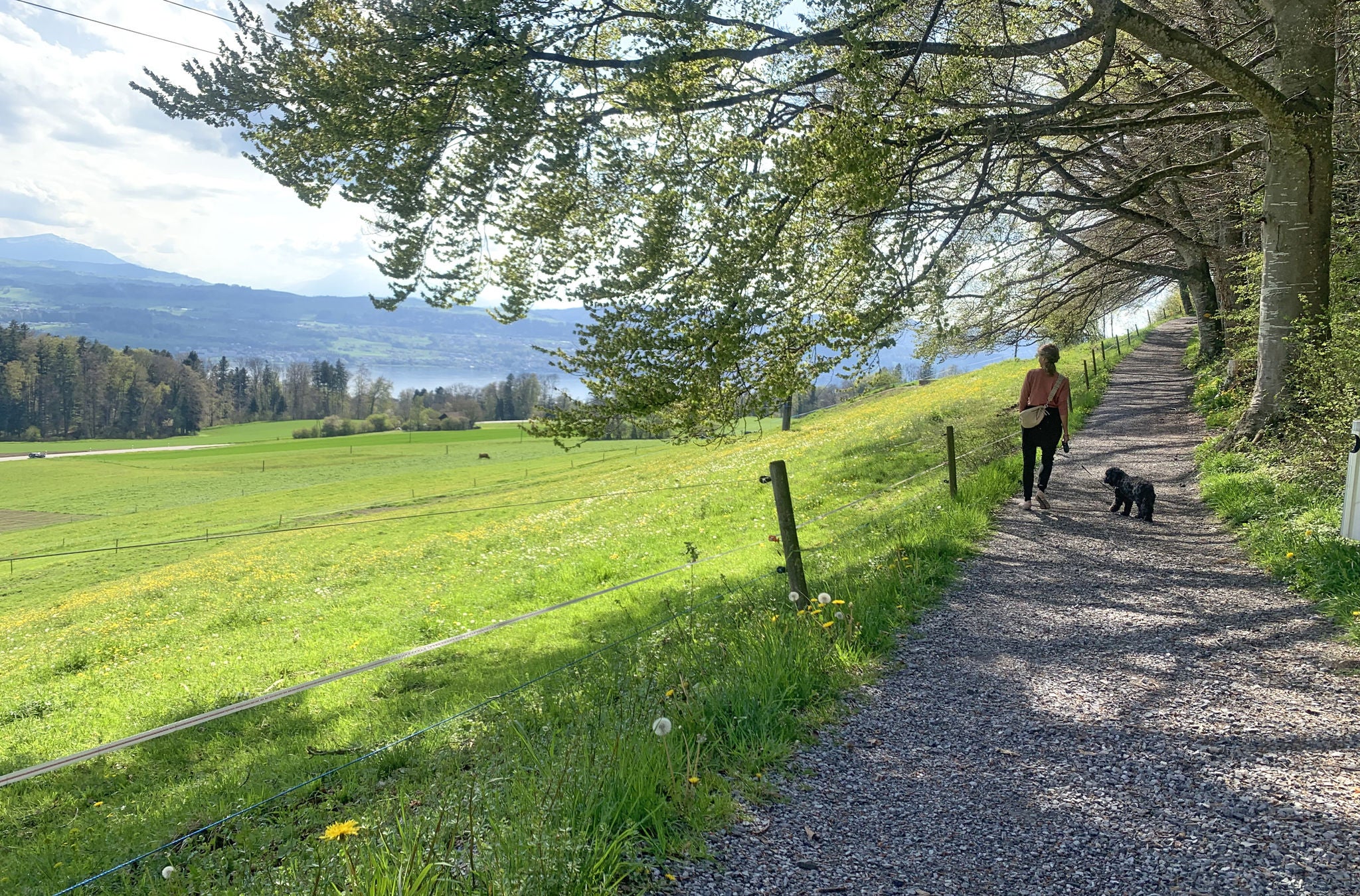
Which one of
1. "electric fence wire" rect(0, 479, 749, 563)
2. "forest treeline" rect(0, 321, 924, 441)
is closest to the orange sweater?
"electric fence wire" rect(0, 479, 749, 563)

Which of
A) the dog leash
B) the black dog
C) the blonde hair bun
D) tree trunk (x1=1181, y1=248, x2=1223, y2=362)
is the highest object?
tree trunk (x1=1181, y1=248, x2=1223, y2=362)

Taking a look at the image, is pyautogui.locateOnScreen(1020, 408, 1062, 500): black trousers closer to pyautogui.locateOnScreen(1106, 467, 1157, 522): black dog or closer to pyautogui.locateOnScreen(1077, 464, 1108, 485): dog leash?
pyautogui.locateOnScreen(1106, 467, 1157, 522): black dog

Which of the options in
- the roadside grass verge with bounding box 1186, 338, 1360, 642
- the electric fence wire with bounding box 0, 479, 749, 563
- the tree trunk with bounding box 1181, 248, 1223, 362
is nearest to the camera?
the roadside grass verge with bounding box 1186, 338, 1360, 642

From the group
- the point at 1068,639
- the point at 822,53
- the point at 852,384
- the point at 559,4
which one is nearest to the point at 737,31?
the point at 822,53

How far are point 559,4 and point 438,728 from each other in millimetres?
9555

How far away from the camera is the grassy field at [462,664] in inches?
148

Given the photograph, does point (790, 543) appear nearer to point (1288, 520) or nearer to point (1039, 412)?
point (1039, 412)

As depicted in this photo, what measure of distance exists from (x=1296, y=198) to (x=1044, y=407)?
18.2ft

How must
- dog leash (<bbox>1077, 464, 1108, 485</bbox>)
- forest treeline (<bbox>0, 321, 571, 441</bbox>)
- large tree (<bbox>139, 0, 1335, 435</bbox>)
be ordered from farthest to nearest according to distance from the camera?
forest treeline (<bbox>0, 321, 571, 441</bbox>)
dog leash (<bbox>1077, 464, 1108, 485</bbox>)
large tree (<bbox>139, 0, 1335, 435</bbox>)

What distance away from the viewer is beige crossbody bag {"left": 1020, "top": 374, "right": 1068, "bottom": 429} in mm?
10508

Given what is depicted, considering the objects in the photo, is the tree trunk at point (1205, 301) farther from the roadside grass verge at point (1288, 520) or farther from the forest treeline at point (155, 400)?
the forest treeline at point (155, 400)

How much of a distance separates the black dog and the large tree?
340 cm

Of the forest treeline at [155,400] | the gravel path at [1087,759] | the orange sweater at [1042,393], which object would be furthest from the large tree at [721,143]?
the forest treeline at [155,400]

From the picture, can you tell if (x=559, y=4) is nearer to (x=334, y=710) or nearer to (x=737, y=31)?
(x=737, y=31)
